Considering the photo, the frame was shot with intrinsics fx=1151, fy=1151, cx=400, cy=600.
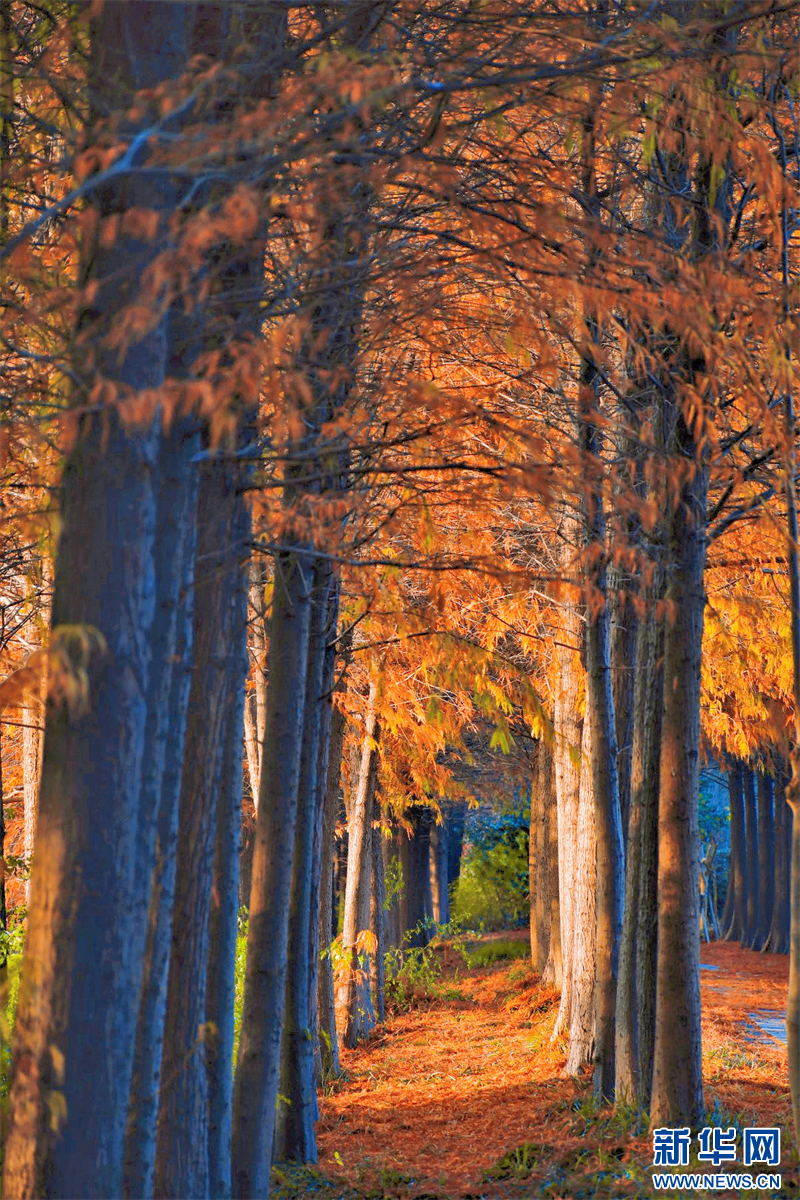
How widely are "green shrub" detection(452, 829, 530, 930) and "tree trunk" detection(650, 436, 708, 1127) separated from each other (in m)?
21.0

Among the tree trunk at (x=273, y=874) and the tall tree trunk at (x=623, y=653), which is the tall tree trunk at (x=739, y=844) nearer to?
the tall tree trunk at (x=623, y=653)

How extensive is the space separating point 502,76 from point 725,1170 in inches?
213

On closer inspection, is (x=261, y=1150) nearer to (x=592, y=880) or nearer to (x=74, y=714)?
(x=74, y=714)

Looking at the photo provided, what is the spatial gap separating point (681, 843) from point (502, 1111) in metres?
4.08

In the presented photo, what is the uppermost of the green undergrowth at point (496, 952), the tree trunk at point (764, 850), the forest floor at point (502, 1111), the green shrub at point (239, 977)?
the tree trunk at point (764, 850)

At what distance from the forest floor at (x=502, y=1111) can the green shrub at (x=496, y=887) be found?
410 inches

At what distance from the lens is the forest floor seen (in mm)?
6934

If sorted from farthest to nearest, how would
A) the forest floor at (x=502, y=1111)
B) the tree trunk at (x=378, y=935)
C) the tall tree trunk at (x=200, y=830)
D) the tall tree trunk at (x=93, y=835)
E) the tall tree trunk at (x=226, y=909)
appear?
the tree trunk at (x=378, y=935)
the forest floor at (x=502, y=1111)
the tall tree trunk at (x=226, y=909)
the tall tree trunk at (x=200, y=830)
the tall tree trunk at (x=93, y=835)

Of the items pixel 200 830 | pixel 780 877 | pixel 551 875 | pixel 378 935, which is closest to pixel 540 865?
pixel 551 875

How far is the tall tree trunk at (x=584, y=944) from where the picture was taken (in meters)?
9.88

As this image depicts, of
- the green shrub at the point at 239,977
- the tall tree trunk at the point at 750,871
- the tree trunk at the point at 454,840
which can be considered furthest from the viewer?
the tree trunk at the point at 454,840

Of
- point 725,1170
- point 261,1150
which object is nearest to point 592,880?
point 725,1170

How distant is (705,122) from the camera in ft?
16.5

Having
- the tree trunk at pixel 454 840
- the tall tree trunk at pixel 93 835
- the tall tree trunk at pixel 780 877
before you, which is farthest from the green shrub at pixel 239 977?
the tree trunk at pixel 454 840
